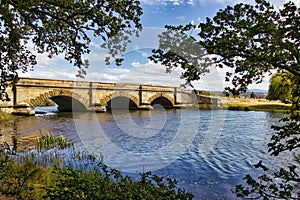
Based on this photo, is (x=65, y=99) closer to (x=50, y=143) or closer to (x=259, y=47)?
(x=50, y=143)

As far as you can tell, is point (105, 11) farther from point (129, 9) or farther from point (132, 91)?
point (132, 91)

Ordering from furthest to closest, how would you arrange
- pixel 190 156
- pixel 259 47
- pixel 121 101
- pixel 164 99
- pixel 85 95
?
1. pixel 164 99
2. pixel 121 101
3. pixel 85 95
4. pixel 190 156
5. pixel 259 47

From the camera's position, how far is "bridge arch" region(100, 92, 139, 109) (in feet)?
102

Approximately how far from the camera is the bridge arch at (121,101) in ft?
102

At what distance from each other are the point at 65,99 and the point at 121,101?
1001 cm

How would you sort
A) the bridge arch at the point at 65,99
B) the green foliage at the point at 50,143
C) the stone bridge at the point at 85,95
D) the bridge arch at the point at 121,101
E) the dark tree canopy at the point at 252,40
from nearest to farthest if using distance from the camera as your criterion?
1. the dark tree canopy at the point at 252,40
2. the green foliage at the point at 50,143
3. the stone bridge at the point at 85,95
4. the bridge arch at the point at 65,99
5. the bridge arch at the point at 121,101

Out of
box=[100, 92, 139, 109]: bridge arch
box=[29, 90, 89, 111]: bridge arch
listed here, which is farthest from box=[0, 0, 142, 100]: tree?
box=[100, 92, 139, 109]: bridge arch

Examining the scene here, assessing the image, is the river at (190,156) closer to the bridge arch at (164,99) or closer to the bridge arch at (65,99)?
the bridge arch at (65,99)

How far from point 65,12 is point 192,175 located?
20.3 ft

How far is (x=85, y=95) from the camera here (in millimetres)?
28953

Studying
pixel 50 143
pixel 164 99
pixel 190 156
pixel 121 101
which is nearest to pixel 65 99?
pixel 121 101

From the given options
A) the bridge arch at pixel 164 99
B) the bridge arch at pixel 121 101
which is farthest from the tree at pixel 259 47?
the bridge arch at pixel 164 99

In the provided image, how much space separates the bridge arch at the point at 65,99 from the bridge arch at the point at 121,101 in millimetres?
2604

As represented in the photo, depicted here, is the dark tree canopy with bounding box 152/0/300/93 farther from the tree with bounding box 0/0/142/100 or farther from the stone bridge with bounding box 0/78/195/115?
the stone bridge with bounding box 0/78/195/115
